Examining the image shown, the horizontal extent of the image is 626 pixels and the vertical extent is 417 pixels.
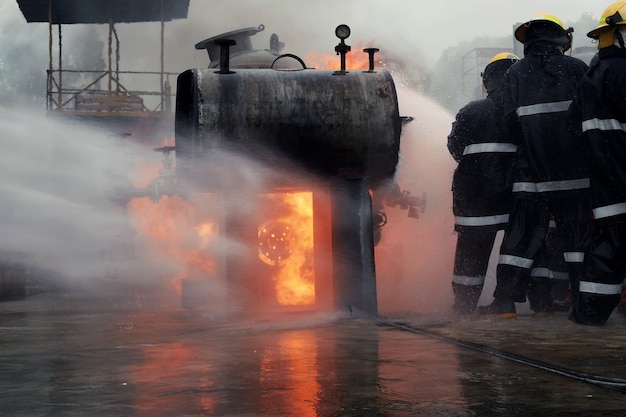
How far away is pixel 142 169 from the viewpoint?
18.2m

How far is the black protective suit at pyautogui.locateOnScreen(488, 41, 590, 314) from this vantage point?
21.2 feet

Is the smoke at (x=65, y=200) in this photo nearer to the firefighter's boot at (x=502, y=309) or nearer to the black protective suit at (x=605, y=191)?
the firefighter's boot at (x=502, y=309)

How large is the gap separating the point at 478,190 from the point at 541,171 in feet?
1.85

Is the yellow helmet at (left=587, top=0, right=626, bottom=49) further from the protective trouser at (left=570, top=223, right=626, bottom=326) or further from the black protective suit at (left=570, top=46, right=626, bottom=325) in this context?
the protective trouser at (left=570, top=223, right=626, bottom=326)

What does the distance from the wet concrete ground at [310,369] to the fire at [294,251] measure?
1.31 m

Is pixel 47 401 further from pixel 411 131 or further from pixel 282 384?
pixel 411 131

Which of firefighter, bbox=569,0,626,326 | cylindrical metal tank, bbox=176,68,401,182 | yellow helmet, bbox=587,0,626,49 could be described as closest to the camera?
firefighter, bbox=569,0,626,326

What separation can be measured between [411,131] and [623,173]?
3623 millimetres

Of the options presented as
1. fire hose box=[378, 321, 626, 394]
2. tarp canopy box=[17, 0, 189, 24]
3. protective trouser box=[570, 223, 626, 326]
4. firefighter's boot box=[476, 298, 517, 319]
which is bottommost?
fire hose box=[378, 321, 626, 394]

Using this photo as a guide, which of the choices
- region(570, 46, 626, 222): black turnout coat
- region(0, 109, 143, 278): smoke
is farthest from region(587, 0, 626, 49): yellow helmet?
region(0, 109, 143, 278): smoke

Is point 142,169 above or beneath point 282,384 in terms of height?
above

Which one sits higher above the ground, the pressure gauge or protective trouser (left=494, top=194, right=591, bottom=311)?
the pressure gauge

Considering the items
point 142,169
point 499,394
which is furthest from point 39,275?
point 499,394

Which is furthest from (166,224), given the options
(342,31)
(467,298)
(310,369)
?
(310,369)
